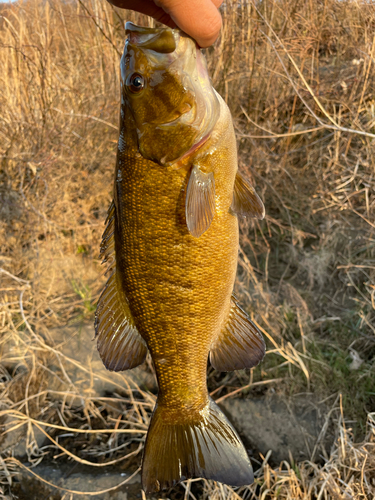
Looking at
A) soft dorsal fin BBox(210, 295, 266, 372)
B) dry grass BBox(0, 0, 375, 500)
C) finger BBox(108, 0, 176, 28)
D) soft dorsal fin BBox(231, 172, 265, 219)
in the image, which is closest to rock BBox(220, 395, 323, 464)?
dry grass BBox(0, 0, 375, 500)

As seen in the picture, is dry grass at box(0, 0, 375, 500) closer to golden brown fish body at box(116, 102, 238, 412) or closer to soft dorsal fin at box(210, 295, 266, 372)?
soft dorsal fin at box(210, 295, 266, 372)

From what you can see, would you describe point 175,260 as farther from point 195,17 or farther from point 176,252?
point 195,17

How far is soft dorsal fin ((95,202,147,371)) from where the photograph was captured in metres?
1.29

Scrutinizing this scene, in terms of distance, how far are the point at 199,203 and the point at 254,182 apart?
94.8 inches

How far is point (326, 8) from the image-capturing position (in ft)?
10.3

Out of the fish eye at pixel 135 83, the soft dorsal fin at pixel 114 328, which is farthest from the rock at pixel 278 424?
the fish eye at pixel 135 83

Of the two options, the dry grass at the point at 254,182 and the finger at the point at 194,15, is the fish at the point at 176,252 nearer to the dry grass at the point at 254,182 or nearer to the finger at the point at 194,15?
the finger at the point at 194,15

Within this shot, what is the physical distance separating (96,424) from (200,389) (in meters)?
1.97

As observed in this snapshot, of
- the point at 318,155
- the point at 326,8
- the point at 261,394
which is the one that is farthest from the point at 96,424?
the point at 326,8

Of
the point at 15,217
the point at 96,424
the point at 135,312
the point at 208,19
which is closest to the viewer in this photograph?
the point at 208,19

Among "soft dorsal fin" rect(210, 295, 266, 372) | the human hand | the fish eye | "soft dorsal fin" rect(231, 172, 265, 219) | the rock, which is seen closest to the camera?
the human hand

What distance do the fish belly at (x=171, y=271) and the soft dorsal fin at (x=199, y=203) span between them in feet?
0.13

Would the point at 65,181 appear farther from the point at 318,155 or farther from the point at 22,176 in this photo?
the point at 318,155

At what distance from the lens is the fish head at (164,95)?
1.12 m
